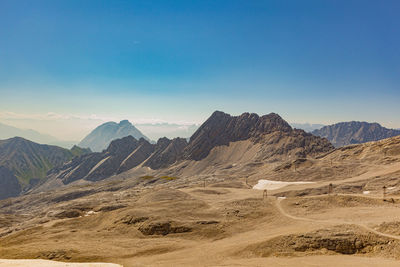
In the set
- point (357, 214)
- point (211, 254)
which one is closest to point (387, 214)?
point (357, 214)

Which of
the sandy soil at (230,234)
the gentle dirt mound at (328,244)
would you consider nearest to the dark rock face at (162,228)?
the sandy soil at (230,234)

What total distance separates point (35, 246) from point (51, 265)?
21.0 meters

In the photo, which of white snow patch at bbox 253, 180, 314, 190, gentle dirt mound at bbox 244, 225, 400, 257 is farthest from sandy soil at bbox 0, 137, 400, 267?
white snow patch at bbox 253, 180, 314, 190

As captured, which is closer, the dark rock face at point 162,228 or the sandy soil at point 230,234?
the sandy soil at point 230,234

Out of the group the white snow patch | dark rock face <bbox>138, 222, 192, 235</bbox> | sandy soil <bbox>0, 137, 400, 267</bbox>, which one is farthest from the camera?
the white snow patch

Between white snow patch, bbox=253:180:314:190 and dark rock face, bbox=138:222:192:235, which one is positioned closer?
dark rock face, bbox=138:222:192:235

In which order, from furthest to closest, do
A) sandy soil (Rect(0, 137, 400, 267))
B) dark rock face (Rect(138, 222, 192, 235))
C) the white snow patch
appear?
1. the white snow patch
2. dark rock face (Rect(138, 222, 192, 235))
3. sandy soil (Rect(0, 137, 400, 267))

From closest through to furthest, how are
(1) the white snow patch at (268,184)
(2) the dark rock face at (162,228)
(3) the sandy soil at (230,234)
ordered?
1. (3) the sandy soil at (230,234)
2. (2) the dark rock face at (162,228)
3. (1) the white snow patch at (268,184)

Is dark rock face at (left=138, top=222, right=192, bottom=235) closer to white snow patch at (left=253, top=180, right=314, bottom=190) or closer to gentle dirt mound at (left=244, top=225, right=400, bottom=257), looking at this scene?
gentle dirt mound at (left=244, top=225, right=400, bottom=257)

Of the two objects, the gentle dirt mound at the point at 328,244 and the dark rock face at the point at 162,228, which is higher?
the gentle dirt mound at the point at 328,244

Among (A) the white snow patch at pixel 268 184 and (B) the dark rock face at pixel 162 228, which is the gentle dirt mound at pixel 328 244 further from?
(A) the white snow patch at pixel 268 184

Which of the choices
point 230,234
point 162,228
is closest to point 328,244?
point 230,234

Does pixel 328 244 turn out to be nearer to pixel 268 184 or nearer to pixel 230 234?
→ pixel 230 234

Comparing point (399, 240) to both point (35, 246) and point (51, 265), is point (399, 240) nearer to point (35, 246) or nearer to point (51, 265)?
point (51, 265)
